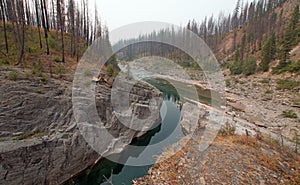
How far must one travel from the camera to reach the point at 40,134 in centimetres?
554

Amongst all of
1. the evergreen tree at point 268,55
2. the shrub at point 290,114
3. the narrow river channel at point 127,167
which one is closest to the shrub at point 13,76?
the narrow river channel at point 127,167

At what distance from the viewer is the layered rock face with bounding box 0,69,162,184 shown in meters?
4.81

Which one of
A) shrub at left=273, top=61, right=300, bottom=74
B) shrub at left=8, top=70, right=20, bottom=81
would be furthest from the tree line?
shrub at left=273, top=61, right=300, bottom=74

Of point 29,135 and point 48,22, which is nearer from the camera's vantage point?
point 29,135

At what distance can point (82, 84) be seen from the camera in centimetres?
840

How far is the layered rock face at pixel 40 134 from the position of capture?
4.81m

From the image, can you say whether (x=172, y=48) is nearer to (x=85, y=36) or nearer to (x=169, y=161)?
(x=85, y=36)

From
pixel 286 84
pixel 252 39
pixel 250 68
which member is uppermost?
pixel 252 39

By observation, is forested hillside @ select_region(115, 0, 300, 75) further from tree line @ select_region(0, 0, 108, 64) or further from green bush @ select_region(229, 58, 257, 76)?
tree line @ select_region(0, 0, 108, 64)

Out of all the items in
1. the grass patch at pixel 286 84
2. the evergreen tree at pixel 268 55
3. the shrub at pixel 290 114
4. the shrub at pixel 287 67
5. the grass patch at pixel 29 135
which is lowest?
the shrub at pixel 290 114

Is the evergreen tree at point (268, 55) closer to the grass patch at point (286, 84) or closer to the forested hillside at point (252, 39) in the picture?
the forested hillside at point (252, 39)

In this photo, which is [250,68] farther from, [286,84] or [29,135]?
[29,135]

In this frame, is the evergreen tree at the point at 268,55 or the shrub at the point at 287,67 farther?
the evergreen tree at the point at 268,55

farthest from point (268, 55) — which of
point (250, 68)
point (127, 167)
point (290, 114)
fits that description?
point (127, 167)
